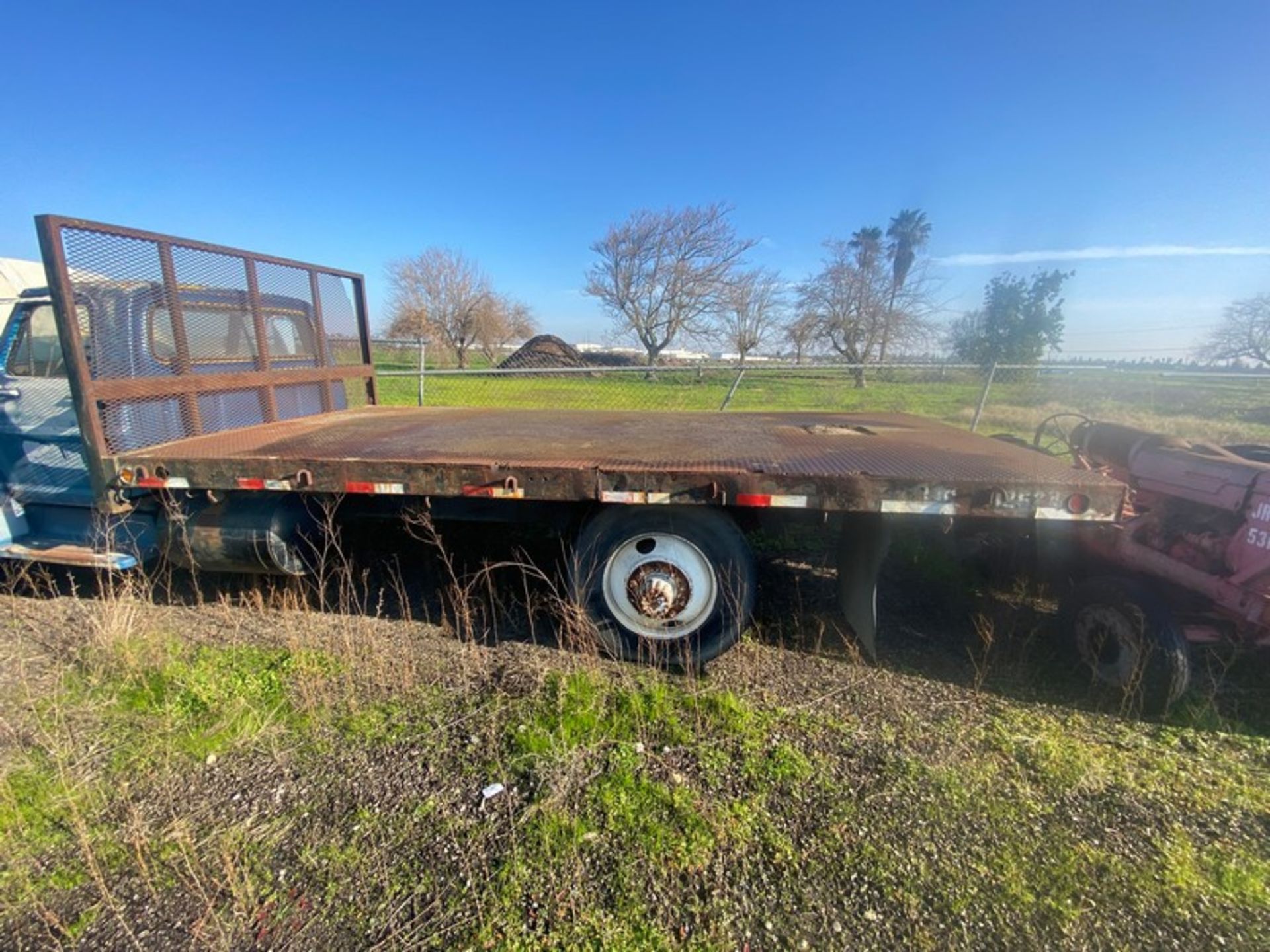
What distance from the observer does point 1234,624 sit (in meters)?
2.91

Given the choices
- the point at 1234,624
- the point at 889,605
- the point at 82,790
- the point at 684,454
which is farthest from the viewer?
the point at 889,605

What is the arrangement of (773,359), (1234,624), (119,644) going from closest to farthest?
1. (1234,624)
2. (119,644)
3. (773,359)

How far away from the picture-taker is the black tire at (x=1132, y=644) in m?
2.80

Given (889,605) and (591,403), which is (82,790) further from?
(591,403)

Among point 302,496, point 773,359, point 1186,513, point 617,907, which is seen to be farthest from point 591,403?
point 773,359

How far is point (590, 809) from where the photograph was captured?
86.8 inches

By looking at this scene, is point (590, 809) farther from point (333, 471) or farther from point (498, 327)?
point (498, 327)

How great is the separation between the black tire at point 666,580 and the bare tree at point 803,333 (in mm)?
34799

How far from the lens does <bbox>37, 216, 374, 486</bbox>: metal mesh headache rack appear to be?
337cm

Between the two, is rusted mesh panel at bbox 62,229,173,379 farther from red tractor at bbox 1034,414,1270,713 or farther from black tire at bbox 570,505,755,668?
red tractor at bbox 1034,414,1270,713

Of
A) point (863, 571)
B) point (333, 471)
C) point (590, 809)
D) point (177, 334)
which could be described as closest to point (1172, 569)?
point (863, 571)

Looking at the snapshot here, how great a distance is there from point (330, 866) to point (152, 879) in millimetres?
574

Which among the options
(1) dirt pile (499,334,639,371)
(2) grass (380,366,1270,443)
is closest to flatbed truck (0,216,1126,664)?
(2) grass (380,366,1270,443)

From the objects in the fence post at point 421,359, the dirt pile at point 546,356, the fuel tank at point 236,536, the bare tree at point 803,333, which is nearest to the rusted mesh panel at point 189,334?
the fuel tank at point 236,536
